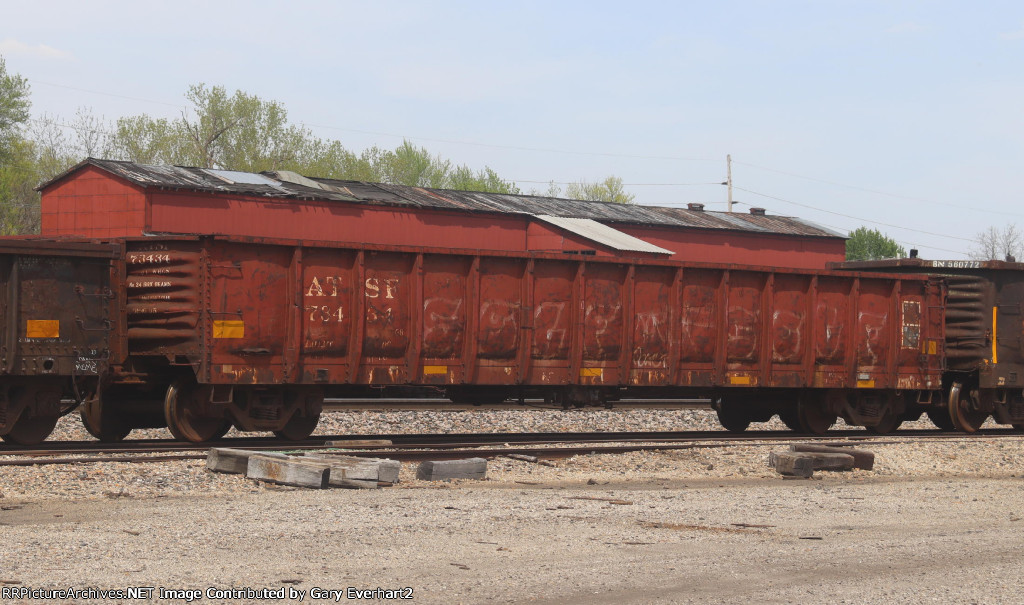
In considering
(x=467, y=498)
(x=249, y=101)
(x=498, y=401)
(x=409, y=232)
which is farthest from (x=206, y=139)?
(x=467, y=498)

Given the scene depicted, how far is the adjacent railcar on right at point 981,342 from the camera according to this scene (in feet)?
65.3

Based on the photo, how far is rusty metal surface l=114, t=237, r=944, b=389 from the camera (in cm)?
1449

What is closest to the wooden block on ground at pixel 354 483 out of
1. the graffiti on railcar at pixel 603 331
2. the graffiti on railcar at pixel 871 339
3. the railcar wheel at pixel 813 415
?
the graffiti on railcar at pixel 603 331

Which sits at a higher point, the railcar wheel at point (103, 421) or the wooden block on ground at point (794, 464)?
the railcar wheel at point (103, 421)

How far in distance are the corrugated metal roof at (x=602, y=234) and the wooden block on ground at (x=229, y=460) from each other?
26.3 m

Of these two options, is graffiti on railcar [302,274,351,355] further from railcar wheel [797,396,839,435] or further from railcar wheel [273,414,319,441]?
railcar wheel [797,396,839,435]

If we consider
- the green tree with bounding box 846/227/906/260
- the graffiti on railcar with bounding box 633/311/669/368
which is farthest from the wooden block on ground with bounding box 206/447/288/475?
the green tree with bounding box 846/227/906/260

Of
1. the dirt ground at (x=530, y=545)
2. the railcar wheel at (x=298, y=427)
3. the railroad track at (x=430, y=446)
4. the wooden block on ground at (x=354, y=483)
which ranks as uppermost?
the railcar wheel at (x=298, y=427)

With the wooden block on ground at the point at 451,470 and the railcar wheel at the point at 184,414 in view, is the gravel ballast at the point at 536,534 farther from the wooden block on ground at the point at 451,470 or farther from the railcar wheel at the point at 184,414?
the railcar wheel at the point at 184,414

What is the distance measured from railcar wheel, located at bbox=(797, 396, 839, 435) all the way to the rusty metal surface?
77 centimetres

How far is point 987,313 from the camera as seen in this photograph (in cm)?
2014

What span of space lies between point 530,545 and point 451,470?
4015mm

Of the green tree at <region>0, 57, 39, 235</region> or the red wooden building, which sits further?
the green tree at <region>0, 57, 39, 235</region>

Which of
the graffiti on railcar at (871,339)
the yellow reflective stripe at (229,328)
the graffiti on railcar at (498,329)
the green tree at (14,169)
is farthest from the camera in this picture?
the green tree at (14,169)
